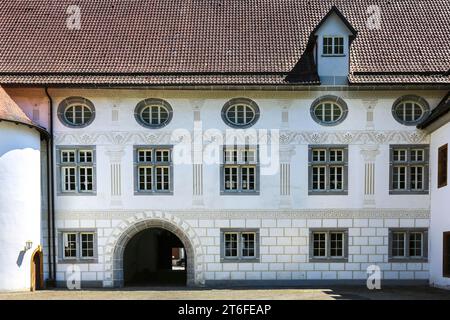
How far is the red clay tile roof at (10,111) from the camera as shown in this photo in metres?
19.3

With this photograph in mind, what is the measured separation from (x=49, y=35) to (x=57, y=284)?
31.5ft

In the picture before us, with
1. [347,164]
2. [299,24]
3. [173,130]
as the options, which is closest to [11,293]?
[173,130]

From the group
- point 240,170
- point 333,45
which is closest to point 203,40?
point 333,45

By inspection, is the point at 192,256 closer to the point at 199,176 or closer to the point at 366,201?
the point at 199,176

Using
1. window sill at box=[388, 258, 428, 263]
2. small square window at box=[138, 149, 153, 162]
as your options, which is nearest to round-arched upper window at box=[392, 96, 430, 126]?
window sill at box=[388, 258, 428, 263]

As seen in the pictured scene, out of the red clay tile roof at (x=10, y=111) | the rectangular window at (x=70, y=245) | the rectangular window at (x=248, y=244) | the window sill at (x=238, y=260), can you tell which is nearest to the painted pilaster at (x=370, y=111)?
the rectangular window at (x=248, y=244)

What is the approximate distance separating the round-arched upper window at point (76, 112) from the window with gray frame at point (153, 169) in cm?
213

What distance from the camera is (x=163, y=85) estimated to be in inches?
822

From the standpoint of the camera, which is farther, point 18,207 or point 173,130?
point 173,130

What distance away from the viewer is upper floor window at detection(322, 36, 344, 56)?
69.5 ft

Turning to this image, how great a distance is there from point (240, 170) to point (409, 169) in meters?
6.14

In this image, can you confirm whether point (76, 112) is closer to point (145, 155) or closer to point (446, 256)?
point (145, 155)

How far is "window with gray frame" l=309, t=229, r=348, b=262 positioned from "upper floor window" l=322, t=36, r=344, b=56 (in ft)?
21.2

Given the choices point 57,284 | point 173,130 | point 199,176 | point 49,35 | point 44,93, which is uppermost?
point 49,35
